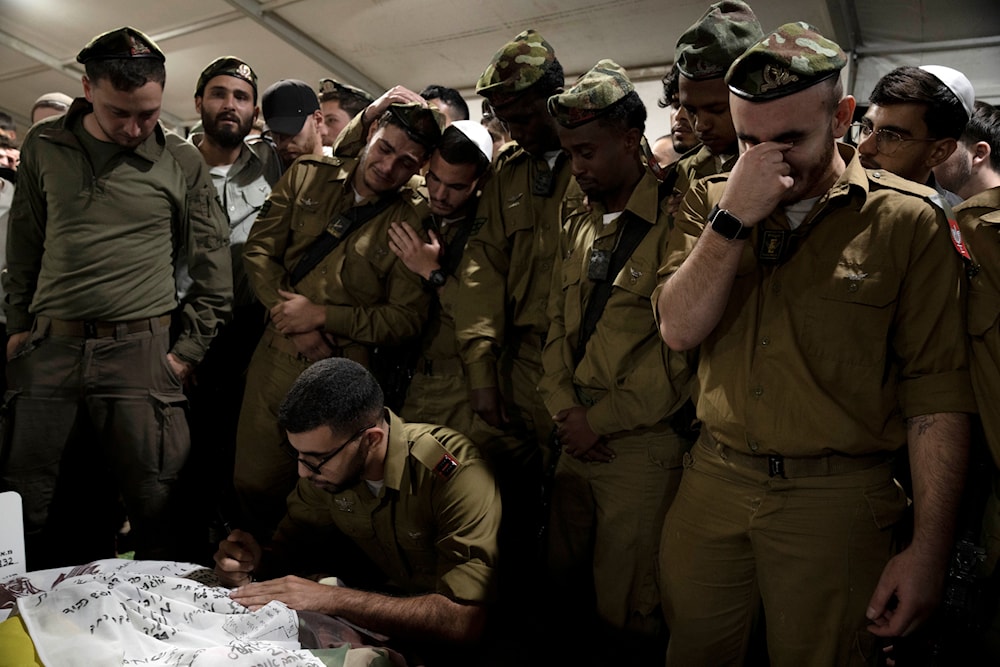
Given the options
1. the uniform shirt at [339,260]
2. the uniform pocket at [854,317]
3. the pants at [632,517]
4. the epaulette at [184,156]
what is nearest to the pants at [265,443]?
the uniform shirt at [339,260]

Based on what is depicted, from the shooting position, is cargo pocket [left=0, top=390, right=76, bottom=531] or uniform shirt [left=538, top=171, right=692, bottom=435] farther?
cargo pocket [left=0, top=390, right=76, bottom=531]

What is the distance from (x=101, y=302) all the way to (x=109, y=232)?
0.97ft

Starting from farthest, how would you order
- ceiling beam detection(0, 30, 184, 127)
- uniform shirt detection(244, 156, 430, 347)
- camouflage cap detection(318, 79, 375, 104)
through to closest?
ceiling beam detection(0, 30, 184, 127) < camouflage cap detection(318, 79, 375, 104) < uniform shirt detection(244, 156, 430, 347)

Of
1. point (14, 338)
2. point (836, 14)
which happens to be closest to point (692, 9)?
point (836, 14)

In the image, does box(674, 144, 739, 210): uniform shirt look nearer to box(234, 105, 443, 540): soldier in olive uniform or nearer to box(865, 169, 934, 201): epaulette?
box(865, 169, 934, 201): epaulette

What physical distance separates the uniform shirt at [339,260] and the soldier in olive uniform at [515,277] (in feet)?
1.04

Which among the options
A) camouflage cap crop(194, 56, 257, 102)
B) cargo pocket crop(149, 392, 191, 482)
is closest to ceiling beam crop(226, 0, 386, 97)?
camouflage cap crop(194, 56, 257, 102)

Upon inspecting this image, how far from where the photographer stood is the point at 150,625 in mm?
1618

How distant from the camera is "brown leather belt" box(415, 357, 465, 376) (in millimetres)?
2932

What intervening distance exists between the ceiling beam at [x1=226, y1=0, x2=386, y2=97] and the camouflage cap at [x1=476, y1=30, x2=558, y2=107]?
3.35 m

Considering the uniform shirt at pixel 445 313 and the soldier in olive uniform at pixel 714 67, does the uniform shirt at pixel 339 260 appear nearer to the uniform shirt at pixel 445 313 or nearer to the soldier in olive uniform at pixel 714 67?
the uniform shirt at pixel 445 313

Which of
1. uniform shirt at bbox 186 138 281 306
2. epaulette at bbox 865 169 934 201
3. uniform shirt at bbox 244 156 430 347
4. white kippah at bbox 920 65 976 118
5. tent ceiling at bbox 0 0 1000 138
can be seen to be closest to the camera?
epaulette at bbox 865 169 934 201

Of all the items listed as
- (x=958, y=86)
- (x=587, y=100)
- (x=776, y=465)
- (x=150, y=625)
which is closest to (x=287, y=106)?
(x=587, y=100)

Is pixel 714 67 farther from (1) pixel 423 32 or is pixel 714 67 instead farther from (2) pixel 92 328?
(1) pixel 423 32
